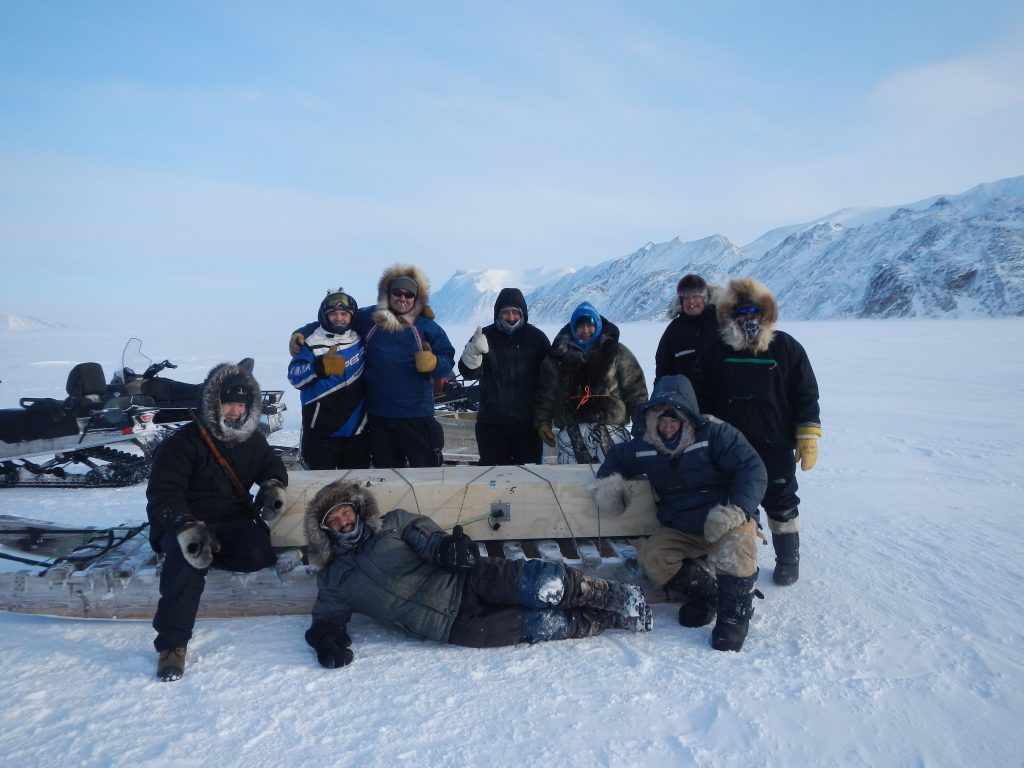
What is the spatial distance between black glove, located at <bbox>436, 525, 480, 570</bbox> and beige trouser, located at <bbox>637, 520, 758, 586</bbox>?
861 millimetres

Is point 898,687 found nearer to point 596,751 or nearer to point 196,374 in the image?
point 596,751

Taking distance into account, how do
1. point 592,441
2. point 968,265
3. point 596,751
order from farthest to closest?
point 968,265, point 592,441, point 596,751

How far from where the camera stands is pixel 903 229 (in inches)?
4247

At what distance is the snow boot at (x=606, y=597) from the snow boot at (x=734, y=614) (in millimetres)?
307

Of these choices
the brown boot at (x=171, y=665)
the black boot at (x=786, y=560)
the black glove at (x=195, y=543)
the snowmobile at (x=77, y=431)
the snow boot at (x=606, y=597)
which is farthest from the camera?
the snowmobile at (x=77, y=431)

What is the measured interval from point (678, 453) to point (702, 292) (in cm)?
134

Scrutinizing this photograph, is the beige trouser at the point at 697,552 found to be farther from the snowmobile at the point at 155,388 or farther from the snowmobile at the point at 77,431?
the snowmobile at the point at 77,431

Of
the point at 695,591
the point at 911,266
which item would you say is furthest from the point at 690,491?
the point at 911,266

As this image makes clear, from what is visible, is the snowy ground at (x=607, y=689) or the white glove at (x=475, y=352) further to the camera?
the white glove at (x=475, y=352)

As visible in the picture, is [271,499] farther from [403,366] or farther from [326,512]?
[403,366]

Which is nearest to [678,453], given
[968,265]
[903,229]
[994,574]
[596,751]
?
[596,751]

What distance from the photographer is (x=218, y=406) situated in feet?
9.24

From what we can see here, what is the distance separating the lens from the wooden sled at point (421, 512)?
2.92m

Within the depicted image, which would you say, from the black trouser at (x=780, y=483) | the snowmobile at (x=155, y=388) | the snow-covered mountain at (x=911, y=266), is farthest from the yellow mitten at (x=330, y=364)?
the snow-covered mountain at (x=911, y=266)
